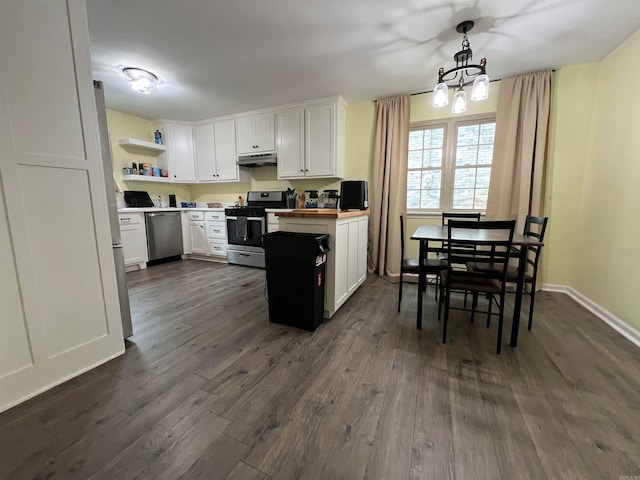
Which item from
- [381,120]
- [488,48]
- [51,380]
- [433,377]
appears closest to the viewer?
[51,380]

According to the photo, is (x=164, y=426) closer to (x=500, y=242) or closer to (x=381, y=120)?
(x=500, y=242)

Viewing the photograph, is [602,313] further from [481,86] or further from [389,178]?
[389,178]

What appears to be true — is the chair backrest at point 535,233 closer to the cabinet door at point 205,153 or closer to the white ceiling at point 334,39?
the white ceiling at point 334,39

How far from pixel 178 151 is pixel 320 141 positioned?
2.83 m

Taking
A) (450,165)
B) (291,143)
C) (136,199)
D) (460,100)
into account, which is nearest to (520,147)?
(450,165)

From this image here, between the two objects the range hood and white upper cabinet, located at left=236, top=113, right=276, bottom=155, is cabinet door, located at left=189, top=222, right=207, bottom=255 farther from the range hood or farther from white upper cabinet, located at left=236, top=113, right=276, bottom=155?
white upper cabinet, located at left=236, top=113, right=276, bottom=155

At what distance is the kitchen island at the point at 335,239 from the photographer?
221 centimetres

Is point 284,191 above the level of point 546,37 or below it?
below

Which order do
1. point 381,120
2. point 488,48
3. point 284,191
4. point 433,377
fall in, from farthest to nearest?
point 284,191 < point 381,120 < point 488,48 < point 433,377

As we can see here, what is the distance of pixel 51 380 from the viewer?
4.81 ft

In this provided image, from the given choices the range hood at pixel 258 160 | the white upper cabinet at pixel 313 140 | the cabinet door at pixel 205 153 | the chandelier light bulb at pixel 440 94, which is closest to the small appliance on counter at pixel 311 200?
the white upper cabinet at pixel 313 140

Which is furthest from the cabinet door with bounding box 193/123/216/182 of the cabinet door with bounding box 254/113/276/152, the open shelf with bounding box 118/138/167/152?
the cabinet door with bounding box 254/113/276/152

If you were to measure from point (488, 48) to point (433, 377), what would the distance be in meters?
3.00

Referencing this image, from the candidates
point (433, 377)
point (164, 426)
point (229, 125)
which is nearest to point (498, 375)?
point (433, 377)
